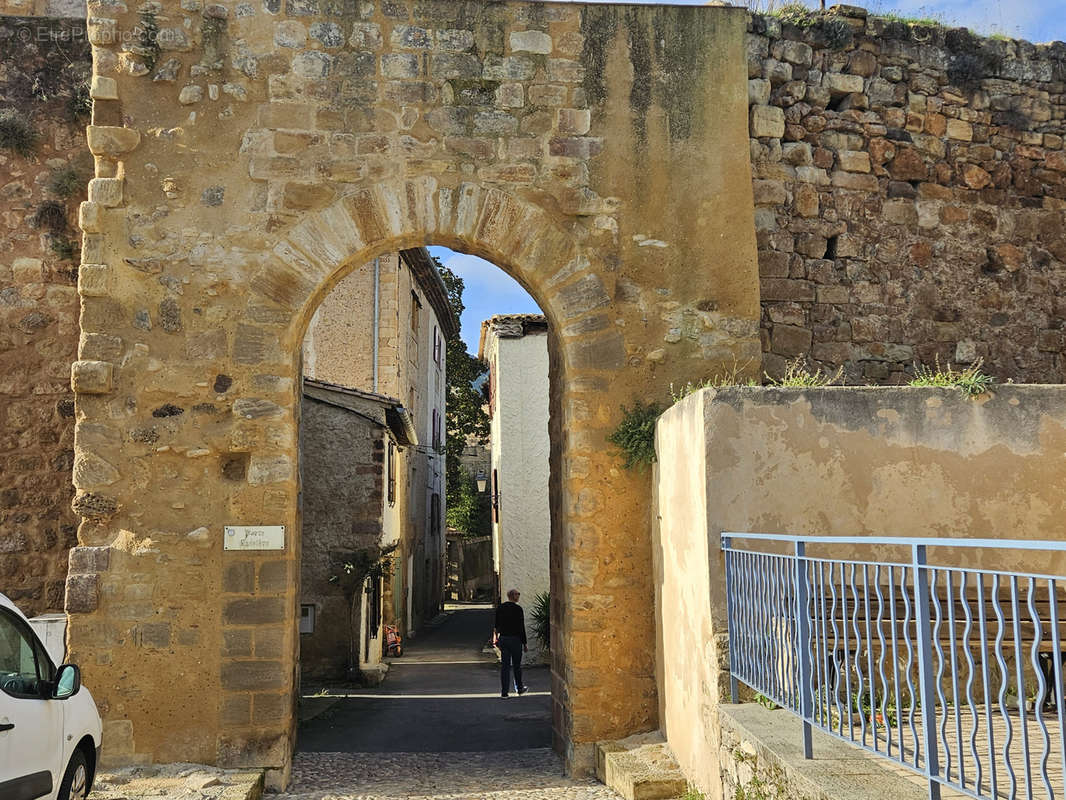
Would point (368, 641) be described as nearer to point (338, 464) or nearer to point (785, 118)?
point (338, 464)

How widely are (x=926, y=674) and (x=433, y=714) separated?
7.84 metres

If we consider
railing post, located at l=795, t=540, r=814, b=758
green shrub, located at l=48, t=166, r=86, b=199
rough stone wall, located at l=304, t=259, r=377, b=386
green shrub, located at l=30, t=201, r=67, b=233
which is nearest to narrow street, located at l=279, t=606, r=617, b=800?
railing post, located at l=795, t=540, r=814, b=758

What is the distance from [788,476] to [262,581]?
11.2 ft

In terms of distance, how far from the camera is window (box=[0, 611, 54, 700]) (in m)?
4.39

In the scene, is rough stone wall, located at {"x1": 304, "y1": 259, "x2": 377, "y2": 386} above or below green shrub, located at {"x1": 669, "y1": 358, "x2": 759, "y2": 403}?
above

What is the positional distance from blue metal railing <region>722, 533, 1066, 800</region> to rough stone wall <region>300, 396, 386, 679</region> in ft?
29.0

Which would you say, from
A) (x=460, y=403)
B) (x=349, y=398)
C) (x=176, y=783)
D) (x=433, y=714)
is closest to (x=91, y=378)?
(x=176, y=783)

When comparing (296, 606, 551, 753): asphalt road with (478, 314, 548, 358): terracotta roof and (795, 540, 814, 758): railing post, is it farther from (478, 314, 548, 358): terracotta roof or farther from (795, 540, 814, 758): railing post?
(478, 314, 548, 358): terracotta roof

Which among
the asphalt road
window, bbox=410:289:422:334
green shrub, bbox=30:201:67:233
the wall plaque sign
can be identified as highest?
window, bbox=410:289:422:334

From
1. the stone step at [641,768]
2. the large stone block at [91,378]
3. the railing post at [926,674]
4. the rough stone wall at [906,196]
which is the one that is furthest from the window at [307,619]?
the railing post at [926,674]

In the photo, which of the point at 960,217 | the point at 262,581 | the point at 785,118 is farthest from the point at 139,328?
the point at 960,217

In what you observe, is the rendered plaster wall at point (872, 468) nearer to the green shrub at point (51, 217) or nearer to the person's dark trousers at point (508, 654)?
the green shrub at point (51, 217)

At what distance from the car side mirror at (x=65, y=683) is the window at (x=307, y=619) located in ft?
27.2

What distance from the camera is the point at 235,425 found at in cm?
668
